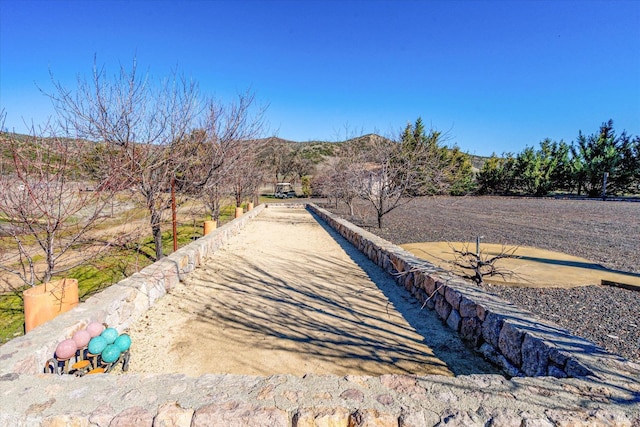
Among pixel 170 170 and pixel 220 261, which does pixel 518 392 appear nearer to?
pixel 220 261

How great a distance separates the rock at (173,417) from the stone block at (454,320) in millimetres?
2839

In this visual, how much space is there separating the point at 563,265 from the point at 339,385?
5.58 meters

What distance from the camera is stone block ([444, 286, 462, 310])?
3551mm

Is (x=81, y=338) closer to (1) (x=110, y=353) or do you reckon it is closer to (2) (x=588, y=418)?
(1) (x=110, y=353)

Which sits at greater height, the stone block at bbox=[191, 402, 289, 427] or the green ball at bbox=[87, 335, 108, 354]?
the stone block at bbox=[191, 402, 289, 427]

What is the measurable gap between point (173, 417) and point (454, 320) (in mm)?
2963

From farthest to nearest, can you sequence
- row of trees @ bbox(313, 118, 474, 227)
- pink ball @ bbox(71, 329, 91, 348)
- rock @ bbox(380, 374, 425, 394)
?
row of trees @ bbox(313, 118, 474, 227) → pink ball @ bbox(71, 329, 91, 348) → rock @ bbox(380, 374, 425, 394)

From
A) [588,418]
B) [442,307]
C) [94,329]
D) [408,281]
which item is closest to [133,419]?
[94,329]

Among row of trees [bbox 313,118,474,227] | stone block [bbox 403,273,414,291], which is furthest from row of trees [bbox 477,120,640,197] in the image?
stone block [bbox 403,273,414,291]

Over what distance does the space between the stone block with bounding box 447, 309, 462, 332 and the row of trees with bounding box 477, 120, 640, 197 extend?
3414cm

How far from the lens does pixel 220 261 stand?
262 inches

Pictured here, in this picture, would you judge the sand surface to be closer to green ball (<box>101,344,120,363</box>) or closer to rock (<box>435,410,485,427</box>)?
rock (<box>435,410,485,427</box>)

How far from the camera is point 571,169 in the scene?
3234 centimetres

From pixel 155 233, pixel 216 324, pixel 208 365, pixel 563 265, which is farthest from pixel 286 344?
pixel 563 265
